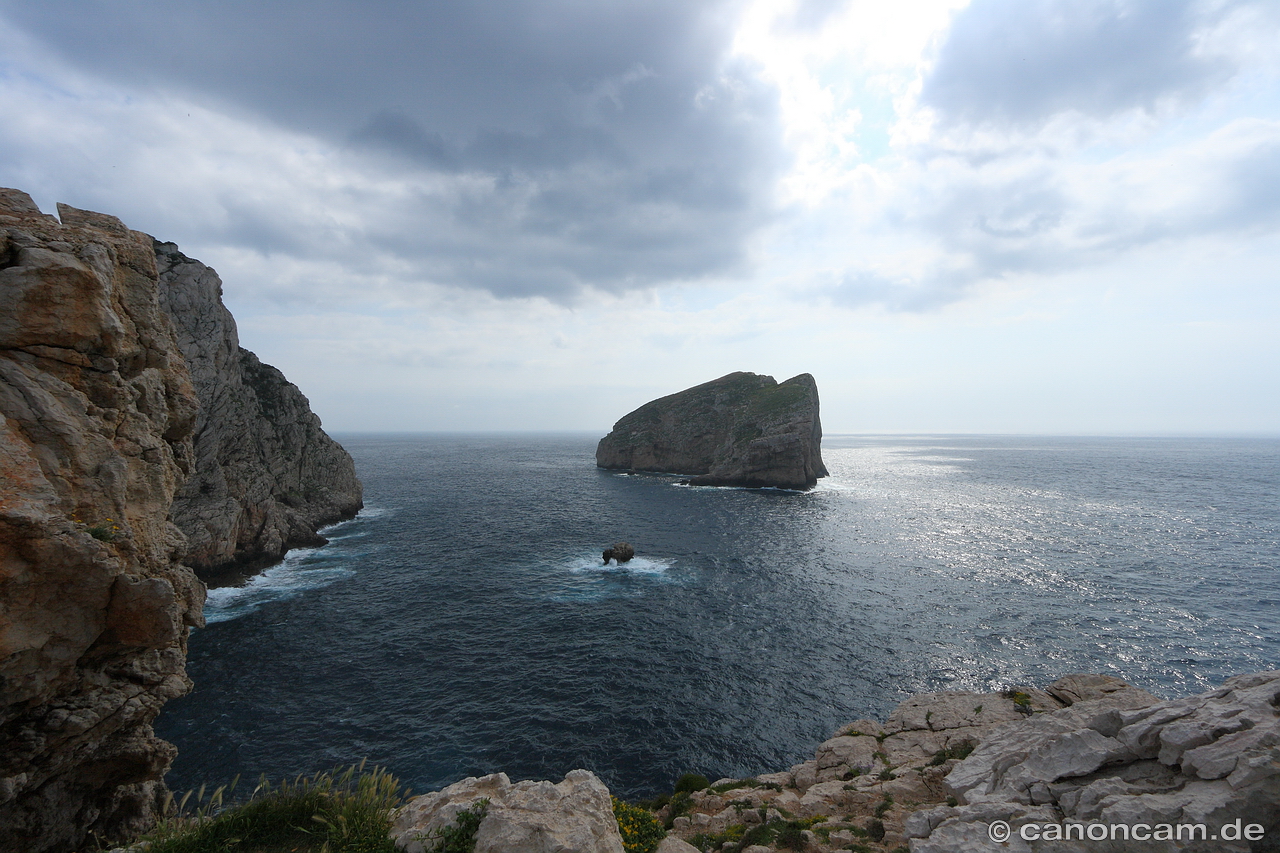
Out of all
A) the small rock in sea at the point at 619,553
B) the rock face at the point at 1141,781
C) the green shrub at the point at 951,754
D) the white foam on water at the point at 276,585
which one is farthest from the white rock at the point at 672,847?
the white foam on water at the point at 276,585

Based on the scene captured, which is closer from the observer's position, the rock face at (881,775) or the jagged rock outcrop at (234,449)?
the rock face at (881,775)

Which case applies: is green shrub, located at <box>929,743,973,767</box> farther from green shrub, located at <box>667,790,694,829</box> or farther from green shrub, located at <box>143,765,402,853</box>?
green shrub, located at <box>143,765,402,853</box>

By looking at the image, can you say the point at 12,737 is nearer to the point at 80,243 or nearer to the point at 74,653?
the point at 74,653

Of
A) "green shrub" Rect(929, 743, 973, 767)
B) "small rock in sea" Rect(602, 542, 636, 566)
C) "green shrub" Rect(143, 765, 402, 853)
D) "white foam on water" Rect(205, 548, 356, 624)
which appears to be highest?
"green shrub" Rect(143, 765, 402, 853)

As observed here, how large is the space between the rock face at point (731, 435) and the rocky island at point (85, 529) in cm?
9994

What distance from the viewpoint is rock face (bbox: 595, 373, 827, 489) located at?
107125 millimetres

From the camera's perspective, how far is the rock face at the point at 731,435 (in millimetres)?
107125

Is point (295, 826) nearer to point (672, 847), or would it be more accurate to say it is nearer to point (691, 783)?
point (672, 847)

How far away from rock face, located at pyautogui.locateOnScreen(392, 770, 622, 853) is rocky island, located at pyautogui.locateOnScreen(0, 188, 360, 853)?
32.4ft

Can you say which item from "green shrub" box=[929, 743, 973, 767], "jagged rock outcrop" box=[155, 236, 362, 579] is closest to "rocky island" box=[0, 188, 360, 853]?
"green shrub" box=[929, 743, 973, 767]

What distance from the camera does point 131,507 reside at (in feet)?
49.6

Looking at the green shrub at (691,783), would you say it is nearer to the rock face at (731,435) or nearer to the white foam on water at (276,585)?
the white foam on water at (276,585)

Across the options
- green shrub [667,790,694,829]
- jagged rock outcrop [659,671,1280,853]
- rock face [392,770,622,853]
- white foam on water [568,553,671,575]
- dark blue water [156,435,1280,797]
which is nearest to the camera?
jagged rock outcrop [659,671,1280,853]

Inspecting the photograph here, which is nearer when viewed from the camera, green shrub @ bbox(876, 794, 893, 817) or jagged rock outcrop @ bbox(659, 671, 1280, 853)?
jagged rock outcrop @ bbox(659, 671, 1280, 853)
